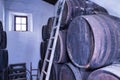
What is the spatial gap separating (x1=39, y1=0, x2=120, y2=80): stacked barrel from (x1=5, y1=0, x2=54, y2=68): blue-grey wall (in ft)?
9.06

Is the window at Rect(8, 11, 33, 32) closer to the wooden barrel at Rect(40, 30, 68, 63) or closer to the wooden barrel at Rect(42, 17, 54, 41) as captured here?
the wooden barrel at Rect(42, 17, 54, 41)

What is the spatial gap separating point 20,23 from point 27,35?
1.53ft

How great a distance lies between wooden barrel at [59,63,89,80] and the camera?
1.79 metres

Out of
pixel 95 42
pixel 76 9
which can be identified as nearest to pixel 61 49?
pixel 76 9

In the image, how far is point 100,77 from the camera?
1384 mm

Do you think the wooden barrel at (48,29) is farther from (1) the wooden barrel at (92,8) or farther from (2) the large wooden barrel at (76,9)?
(1) the wooden barrel at (92,8)

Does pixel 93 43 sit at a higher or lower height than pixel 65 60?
higher

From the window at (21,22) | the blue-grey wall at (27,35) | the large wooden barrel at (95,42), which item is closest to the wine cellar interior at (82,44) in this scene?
the large wooden barrel at (95,42)

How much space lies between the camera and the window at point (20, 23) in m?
4.89

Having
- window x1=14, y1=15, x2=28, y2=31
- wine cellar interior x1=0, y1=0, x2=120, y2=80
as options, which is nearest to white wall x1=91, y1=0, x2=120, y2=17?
wine cellar interior x1=0, y1=0, x2=120, y2=80

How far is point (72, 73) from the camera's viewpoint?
1.91 metres

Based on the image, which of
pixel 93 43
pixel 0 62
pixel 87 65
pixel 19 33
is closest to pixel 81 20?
pixel 93 43

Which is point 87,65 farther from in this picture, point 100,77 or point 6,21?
point 6,21

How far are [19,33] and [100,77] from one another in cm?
381
